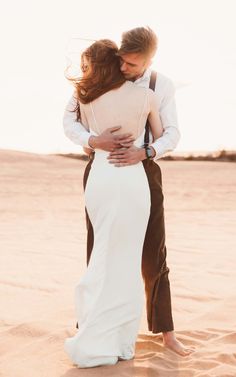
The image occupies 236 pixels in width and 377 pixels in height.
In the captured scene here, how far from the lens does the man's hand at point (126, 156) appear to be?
3.45 meters

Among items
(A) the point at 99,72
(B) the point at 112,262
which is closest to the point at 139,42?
(A) the point at 99,72

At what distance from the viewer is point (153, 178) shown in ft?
12.0

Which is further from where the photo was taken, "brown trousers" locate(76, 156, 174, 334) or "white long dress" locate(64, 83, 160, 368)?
"brown trousers" locate(76, 156, 174, 334)

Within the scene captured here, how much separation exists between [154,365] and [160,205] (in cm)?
88

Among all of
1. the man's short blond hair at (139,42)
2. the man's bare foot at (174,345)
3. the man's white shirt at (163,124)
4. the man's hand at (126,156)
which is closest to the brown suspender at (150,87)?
the man's white shirt at (163,124)

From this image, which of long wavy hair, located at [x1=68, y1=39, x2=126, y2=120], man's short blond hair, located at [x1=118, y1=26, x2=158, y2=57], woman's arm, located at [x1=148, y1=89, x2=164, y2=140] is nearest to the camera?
man's short blond hair, located at [x1=118, y1=26, x2=158, y2=57]

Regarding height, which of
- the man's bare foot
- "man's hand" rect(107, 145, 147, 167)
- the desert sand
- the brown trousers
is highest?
"man's hand" rect(107, 145, 147, 167)

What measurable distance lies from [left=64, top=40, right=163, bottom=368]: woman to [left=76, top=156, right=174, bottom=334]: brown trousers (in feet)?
0.41

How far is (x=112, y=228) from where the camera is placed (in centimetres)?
346

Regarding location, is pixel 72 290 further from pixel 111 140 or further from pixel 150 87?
pixel 150 87

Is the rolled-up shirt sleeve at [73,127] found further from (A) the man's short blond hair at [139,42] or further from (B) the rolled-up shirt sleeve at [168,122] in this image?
(A) the man's short blond hair at [139,42]

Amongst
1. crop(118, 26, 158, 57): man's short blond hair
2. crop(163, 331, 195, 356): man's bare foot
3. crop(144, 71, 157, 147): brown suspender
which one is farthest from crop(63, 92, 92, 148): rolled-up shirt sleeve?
crop(163, 331, 195, 356): man's bare foot

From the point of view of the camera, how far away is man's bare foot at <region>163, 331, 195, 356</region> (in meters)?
3.70

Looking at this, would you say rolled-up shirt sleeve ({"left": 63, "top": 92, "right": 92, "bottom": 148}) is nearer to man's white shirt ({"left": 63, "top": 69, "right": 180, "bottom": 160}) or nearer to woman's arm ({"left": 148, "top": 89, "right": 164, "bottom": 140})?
man's white shirt ({"left": 63, "top": 69, "right": 180, "bottom": 160})
